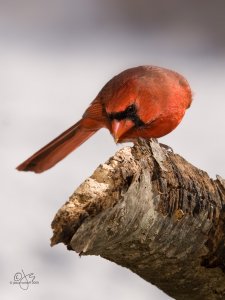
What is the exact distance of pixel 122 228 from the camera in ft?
2.73

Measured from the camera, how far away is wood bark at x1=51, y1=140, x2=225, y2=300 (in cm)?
77

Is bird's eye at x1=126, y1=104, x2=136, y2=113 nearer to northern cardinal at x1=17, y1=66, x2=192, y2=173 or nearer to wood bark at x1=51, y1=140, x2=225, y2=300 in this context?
northern cardinal at x1=17, y1=66, x2=192, y2=173

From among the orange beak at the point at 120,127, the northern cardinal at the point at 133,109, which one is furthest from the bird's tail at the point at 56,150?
the orange beak at the point at 120,127

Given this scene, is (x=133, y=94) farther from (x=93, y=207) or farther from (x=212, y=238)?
(x=93, y=207)

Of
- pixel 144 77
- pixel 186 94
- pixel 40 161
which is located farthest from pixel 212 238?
pixel 40 161

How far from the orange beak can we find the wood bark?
430 mm

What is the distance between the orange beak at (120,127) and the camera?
141 cm

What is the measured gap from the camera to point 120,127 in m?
1.43

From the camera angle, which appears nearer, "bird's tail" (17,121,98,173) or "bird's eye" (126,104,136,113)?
"bird's eye" (126,104,136,113)

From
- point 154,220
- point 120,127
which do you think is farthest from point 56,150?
point 154,220

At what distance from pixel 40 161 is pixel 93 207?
1.07m

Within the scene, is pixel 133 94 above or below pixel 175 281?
above

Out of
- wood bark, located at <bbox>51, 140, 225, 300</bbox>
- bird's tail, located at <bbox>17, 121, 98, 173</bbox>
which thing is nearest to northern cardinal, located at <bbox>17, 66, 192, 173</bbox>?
bird's tail, located at <bbox>17, 121, 98, 173</bbox>

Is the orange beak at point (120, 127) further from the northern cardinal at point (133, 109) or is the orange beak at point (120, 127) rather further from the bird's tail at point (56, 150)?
the bird's tail at point (56, 150)
